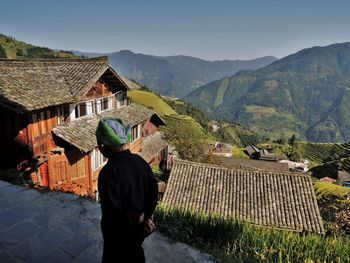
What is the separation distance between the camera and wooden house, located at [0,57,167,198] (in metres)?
12.5

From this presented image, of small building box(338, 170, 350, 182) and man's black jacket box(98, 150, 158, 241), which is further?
small building box(338, 170, 350, 182)

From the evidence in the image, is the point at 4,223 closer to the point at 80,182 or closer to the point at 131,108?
the point at 80,182

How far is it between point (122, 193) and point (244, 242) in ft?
9.90

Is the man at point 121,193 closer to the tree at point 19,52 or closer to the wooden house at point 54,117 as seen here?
the wooden house at point 54,117

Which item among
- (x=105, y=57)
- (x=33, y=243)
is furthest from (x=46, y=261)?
(x=105, y=57)

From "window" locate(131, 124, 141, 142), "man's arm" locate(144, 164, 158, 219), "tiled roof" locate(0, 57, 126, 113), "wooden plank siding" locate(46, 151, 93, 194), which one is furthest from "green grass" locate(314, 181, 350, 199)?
"man's arm" locate(144, 164, 158, 219)

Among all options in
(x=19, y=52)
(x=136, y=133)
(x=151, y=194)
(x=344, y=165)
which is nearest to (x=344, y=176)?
(x=344, y=165)

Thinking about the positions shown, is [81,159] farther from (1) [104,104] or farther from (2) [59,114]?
(1) [104,104]

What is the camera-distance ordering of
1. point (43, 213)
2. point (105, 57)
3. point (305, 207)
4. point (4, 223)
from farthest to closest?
point (105, 57) → point (305, 207) → point (43, 213) → point (4, 223)

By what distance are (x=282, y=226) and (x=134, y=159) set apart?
12638 millimetres

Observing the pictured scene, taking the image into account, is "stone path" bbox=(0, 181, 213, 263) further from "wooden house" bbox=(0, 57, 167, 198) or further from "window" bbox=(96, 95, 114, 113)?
"window" bbox=(96, 95, 114, 113)

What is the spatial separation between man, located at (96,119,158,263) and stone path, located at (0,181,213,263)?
153cm

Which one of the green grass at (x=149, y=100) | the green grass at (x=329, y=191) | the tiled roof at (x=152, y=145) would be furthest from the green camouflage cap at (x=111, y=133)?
the green grass at (x=149, y=100)

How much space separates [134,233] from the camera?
3098 mm
